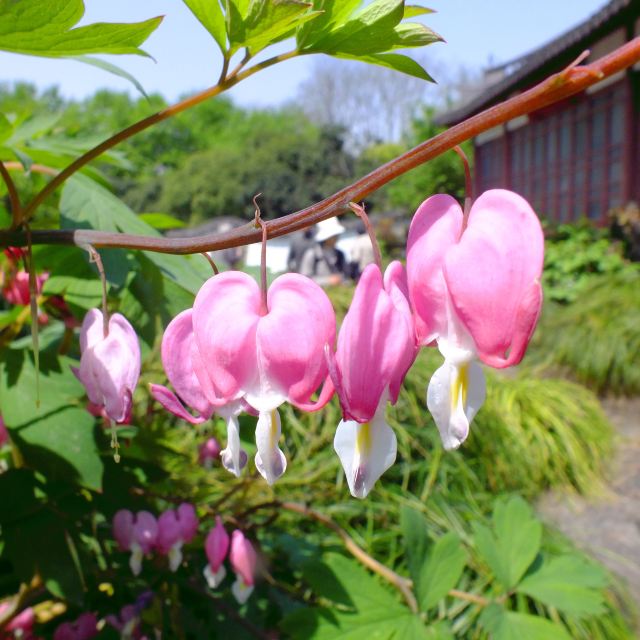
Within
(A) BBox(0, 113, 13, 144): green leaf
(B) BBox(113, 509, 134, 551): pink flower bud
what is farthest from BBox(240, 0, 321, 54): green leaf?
(B) BBox(113, 509, 134, 551): pink flower bud

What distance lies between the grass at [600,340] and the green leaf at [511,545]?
4601mm

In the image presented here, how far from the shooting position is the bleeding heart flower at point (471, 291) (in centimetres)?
46

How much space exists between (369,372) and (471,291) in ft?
0.28

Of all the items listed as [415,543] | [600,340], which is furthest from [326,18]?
[600,340]

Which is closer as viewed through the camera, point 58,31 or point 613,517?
point 58,31

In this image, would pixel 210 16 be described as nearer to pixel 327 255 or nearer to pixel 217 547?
pixel 217 547

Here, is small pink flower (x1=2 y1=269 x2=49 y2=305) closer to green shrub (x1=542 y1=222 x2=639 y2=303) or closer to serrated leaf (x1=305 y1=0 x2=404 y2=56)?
serrated leaf (x1=305 y1=0 x2=404 y2=56)

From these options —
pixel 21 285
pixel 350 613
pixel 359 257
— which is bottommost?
pixel 359 257

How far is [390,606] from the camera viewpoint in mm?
1206

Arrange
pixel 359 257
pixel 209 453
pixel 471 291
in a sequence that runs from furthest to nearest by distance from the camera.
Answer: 1. pixel 359 257
2. pixel 209 453
3. pixel 471 291

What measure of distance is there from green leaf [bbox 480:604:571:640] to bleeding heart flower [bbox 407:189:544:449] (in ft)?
2.84

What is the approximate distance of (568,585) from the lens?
1.38m

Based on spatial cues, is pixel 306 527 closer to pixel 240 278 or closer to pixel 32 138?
pixel 32 138

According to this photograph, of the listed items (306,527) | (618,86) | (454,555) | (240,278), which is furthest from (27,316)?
(618,86)
